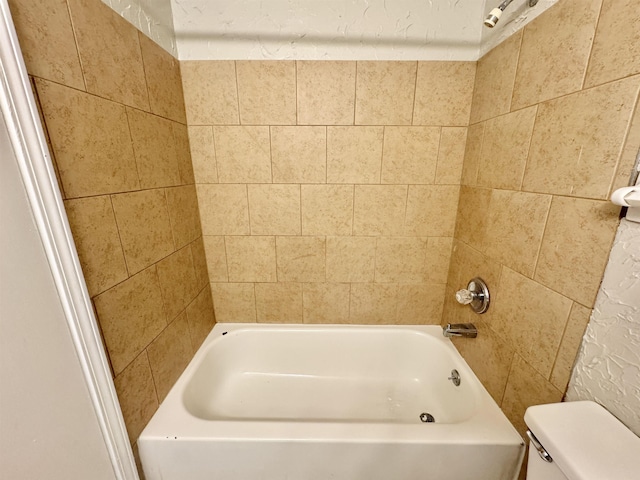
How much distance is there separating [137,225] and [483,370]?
4.71ft

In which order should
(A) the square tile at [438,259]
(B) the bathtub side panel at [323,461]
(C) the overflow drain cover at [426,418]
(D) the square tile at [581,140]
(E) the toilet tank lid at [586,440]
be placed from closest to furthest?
(E) the toilet tank lid at [586,440], (D) the square tile at [581,140], (B) the bathtub side panel at [323,461], (C) the overflow drain cover at [426,418], (A) the square tile at [438,259]

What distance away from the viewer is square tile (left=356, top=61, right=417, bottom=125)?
1107 mm

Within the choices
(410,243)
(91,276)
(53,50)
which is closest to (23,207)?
(91,276)

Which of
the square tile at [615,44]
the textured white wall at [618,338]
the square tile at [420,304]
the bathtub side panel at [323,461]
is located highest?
the square tile at [615,44]

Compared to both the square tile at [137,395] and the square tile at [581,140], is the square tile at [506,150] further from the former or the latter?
the square tile at [137,395]

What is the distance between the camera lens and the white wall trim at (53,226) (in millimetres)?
458

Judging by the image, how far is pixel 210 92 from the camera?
3.72 feet

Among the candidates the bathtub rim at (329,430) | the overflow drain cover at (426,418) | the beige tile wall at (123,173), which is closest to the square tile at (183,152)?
the beige tile wall at (123,173)

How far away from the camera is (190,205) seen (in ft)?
3.84

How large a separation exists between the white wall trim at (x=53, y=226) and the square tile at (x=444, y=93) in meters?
1.27

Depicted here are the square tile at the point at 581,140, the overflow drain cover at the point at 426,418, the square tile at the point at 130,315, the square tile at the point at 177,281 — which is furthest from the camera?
the overflow drain cover at the point at 426,418

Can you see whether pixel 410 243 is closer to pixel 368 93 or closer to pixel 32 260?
pixel 368 93

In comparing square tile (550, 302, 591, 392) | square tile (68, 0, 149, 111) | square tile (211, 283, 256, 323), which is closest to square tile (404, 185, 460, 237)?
square tile (550, 302, 591, 392)

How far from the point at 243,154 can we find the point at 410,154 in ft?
2.71
